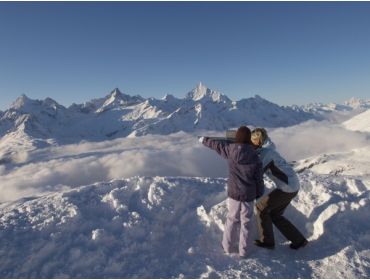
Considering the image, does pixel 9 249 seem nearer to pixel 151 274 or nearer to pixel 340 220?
pixel 151 274

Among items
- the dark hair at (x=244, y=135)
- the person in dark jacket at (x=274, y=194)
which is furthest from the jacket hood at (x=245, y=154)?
the person in dark jacket at (x=274, y=194)

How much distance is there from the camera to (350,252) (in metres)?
7.40

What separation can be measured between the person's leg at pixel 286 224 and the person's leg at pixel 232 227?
0.89m

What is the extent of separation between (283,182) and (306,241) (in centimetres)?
148

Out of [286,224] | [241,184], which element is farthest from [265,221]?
[241,184]

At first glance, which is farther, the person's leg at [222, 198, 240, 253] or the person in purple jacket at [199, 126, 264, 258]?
the person's leg at [222, 198, 240, 253]

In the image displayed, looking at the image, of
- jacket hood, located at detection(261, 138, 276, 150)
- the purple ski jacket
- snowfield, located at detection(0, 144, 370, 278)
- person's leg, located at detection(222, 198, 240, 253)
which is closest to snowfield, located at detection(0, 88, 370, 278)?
snowfield, located at detection(0, 144, 370, 278)

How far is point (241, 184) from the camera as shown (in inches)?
290

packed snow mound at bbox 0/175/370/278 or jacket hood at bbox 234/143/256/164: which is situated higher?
jacket hood at bbox 234/143/256/164

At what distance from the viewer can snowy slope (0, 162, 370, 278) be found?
7102 millimetres

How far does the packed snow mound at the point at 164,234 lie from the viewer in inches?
280

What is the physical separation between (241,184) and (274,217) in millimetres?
1282

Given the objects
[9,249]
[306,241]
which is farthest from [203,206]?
[9,249]

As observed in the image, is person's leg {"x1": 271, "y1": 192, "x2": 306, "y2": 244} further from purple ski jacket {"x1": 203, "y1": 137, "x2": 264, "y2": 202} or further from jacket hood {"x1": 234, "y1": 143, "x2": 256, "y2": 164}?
jacket hood {"x1": 234, "y1": 143, "x2": 256, "y2": 164}
